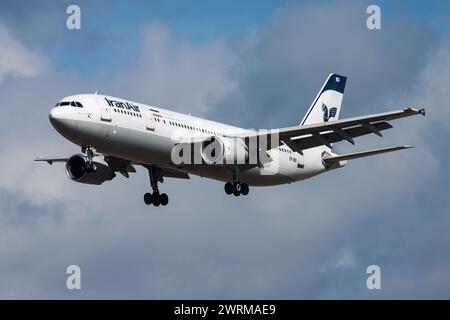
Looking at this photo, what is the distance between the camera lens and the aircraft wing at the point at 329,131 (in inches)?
2530

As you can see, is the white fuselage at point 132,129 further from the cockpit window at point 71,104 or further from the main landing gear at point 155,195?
the main landing gear at point 155,195

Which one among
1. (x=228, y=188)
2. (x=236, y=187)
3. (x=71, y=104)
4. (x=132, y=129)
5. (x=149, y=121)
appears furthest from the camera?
(x=228, y=188)

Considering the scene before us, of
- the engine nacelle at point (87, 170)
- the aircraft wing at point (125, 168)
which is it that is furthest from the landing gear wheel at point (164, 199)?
the engine nacelle at point (87, 170)

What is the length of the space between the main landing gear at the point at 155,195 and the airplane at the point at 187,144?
67mm

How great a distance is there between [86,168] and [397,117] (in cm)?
1919

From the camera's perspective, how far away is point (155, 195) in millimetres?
74562

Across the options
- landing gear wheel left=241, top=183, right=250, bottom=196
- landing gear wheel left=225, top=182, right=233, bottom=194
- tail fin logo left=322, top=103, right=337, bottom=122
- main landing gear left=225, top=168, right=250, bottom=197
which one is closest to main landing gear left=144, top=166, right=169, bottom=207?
landing gear wheel left=225, top=182, right=233, bottom=194

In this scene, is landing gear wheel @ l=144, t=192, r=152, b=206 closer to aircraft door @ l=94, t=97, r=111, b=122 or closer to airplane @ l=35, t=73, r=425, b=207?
airplane @ l=35, t=73, r=425, b=207

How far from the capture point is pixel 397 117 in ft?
207

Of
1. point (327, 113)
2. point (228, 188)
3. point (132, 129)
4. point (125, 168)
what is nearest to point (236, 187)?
point (228, 188)

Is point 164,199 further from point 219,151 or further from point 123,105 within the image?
point 123,105

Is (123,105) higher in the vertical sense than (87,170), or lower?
higher

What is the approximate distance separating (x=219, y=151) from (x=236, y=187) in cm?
308
